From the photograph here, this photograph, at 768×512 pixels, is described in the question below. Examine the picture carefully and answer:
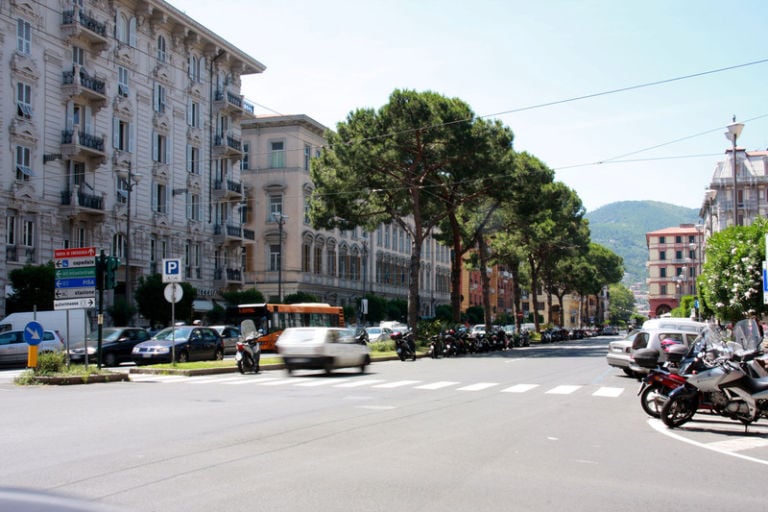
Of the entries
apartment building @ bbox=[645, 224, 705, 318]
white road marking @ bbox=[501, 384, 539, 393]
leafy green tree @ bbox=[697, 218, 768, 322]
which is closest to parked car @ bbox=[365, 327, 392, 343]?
leafy green tree @ bbox=[697, 218, 768, 322]

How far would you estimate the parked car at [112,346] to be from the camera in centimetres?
2855

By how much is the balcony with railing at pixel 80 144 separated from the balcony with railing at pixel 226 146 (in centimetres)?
1132

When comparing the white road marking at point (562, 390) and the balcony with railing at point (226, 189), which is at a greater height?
the balcony with railing at point (226, 189)

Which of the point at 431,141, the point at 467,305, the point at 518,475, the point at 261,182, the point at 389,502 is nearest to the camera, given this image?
the point at 389,502

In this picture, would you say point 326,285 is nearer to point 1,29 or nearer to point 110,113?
point 110,113

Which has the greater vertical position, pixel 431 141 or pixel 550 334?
pixel 431 141

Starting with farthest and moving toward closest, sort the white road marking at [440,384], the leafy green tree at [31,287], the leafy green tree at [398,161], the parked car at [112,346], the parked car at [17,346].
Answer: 1. the leafy green tree at [398,161]
2. the leafy green tree at [31,287]
3. the parked car at [112,346]
4. the parked car at [17,346]
5. the white road marking at [440,384]

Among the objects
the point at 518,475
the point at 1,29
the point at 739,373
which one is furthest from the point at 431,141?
the point at 518,475

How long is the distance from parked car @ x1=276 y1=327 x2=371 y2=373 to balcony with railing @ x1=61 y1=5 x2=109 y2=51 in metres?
25.0

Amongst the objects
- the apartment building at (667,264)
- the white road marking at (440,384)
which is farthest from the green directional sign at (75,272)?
the apartment building at (667,264)

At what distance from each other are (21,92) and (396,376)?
1012 inches

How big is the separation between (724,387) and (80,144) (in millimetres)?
35928

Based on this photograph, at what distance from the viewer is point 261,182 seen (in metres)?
66.4

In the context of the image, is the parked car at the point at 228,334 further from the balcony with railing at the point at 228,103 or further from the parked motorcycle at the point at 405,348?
the balcony with railing at the point at 228,103
